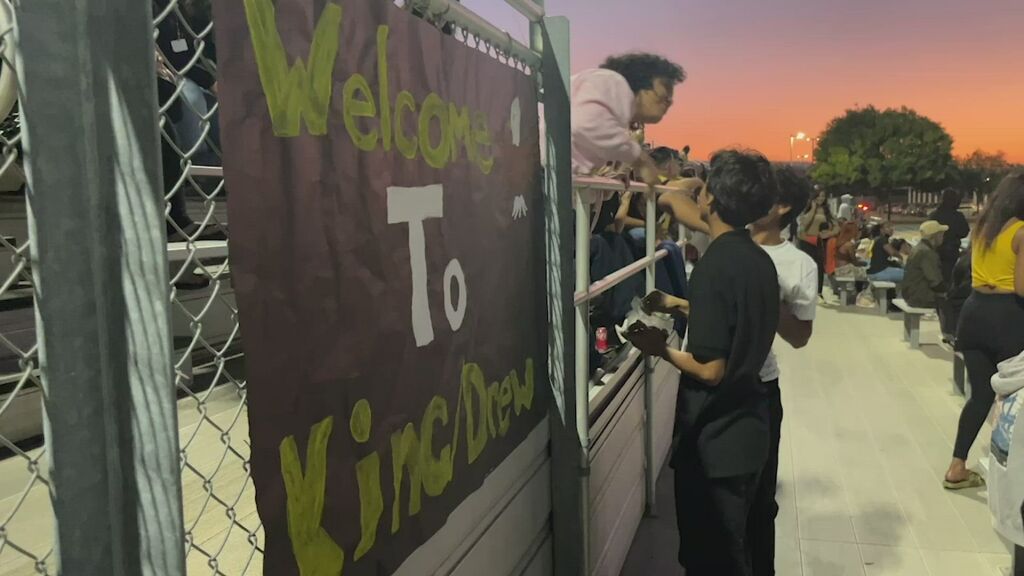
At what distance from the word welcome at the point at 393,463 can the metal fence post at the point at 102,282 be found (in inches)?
6.8

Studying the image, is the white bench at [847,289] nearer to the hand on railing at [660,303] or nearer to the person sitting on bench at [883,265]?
the person sitting on bench at [883,265]

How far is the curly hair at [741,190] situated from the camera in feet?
6.93

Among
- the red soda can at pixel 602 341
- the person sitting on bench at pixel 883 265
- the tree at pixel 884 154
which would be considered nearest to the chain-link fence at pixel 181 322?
the red soda can at pixel 602 341

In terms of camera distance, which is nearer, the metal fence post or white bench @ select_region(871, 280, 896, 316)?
the metal fence post

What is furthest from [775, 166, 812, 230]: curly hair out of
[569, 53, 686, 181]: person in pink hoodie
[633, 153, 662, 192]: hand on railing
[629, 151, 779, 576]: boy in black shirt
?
[629, 151, 779, 576]: boy in black shirt

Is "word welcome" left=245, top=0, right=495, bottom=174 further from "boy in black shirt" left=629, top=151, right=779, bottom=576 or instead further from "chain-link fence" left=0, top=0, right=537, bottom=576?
"boy in black shirt" left=629, top=151, right=779, bottom=576

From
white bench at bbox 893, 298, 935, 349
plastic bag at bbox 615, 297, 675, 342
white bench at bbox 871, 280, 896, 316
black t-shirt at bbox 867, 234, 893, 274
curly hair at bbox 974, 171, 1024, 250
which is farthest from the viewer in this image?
black t-shirt at bbox 867, 234, 893, 274

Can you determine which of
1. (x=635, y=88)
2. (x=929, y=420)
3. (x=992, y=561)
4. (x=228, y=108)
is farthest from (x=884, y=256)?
(x=228, y=108)

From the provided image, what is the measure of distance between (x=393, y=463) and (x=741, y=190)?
1.35 meters

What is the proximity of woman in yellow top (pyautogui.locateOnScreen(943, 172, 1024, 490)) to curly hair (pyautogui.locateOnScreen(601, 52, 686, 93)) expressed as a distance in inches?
72.6

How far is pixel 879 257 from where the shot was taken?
9719mm

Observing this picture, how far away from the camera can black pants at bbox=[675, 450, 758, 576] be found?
2.09m

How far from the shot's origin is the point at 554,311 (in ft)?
7.05

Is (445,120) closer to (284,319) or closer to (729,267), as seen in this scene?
(284,319)
